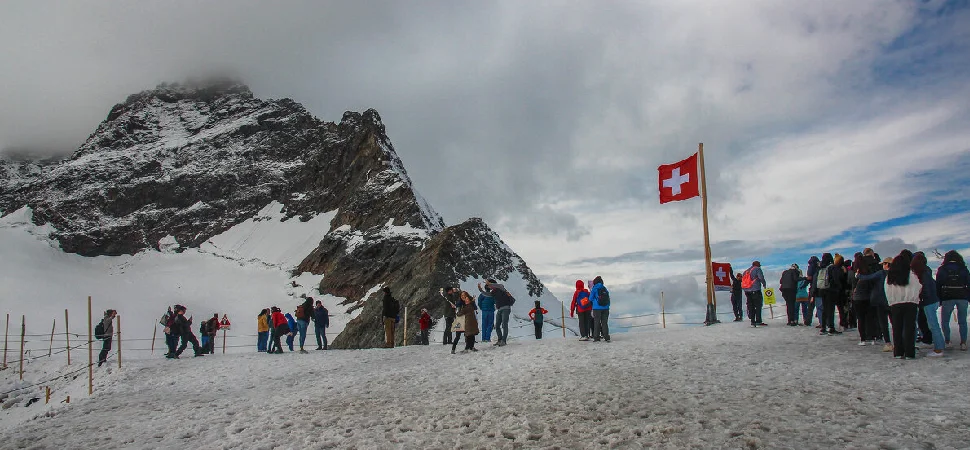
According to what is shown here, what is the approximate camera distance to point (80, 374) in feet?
66.6

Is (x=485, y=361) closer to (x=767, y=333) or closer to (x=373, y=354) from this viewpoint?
(x=373, y=354)

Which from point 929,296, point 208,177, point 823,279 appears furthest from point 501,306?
point 208,177

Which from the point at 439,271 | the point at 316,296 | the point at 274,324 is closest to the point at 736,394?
the point at 274,324

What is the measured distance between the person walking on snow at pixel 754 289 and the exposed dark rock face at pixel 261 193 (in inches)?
854

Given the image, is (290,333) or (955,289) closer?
(955,289)

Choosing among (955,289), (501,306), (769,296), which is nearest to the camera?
(955,289)

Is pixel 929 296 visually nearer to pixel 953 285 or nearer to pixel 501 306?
pixel 953 285

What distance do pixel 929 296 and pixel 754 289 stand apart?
7.43 metres

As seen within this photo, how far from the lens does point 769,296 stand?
19.6 meters

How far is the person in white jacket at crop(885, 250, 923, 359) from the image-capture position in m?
11.0

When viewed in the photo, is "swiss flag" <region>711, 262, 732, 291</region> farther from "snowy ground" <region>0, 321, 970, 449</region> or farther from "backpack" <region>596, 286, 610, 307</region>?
"backpack" <region>596, 286, 610, 307</region>

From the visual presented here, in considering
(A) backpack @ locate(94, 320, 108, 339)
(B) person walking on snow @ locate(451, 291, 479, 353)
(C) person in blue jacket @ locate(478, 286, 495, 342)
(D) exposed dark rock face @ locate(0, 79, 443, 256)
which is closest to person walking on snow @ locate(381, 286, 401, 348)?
(C) person in blue jacket @ locate(478, 286, 495, 342)

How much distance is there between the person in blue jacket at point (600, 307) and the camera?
16.9 meters

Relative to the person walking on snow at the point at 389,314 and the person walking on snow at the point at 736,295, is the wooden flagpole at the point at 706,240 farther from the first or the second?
the person walking on snow at the point at 389,314
